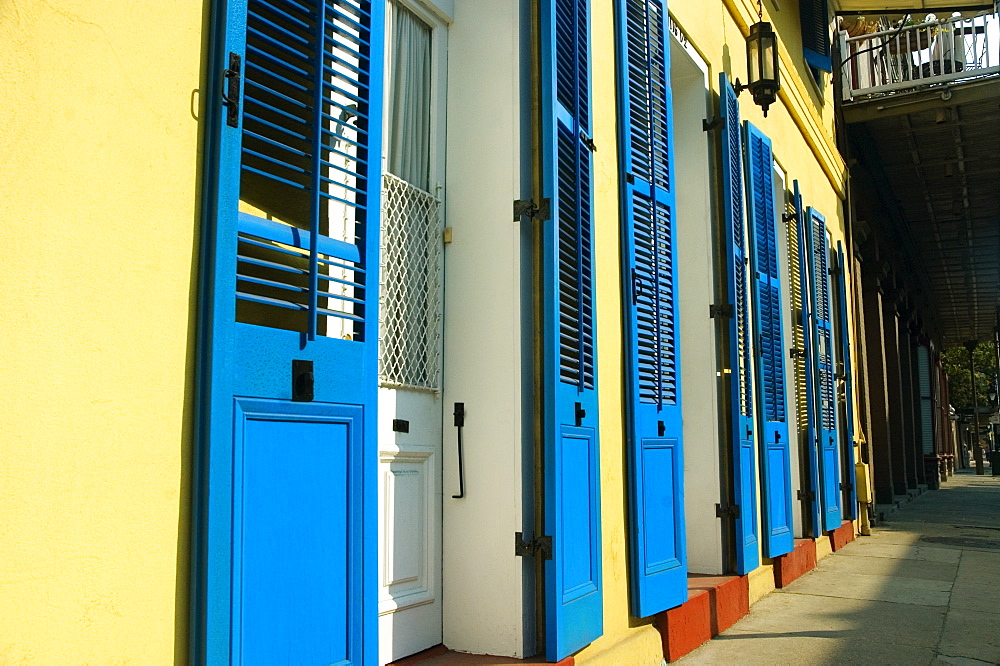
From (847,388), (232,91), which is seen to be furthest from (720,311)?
(847,388)

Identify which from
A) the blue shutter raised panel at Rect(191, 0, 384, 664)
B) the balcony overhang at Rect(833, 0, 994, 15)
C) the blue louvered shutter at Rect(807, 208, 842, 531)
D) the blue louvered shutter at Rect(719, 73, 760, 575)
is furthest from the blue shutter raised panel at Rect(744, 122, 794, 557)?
the balcony overhang at Rect(833, 0, 994, 15)

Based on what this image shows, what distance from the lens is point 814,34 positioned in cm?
944

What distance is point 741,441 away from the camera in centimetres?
552

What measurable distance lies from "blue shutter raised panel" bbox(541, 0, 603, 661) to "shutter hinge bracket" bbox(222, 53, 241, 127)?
149 cm

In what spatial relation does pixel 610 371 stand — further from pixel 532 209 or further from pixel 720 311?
pixel 720 311

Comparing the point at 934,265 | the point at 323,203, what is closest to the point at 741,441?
the point at 323,203

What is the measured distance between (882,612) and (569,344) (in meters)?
3.23

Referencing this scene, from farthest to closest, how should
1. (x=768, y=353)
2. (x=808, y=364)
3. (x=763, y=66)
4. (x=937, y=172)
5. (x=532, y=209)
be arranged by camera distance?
(x=937, y=172), (x=808, y=364), (x=768, y=353), (x=763, y=66), (x=532, y=209)

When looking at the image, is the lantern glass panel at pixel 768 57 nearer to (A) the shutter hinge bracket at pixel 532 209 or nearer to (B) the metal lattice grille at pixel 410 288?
(A) the shutter hinge bracket at pixel 532 209

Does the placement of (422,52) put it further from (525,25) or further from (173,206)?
(173,206)

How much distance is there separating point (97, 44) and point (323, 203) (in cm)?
88

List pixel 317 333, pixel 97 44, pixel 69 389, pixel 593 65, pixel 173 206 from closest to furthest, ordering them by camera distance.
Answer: pixel 69 389
pixel 97 44
pixel 173 206
pixel 317 333
pixel 593 65

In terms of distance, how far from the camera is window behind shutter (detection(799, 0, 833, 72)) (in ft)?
30.8

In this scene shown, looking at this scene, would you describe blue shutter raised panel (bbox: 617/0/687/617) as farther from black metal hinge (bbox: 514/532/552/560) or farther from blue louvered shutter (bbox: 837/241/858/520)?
blue louvered shutter (bbox: 837/241/858/520)
